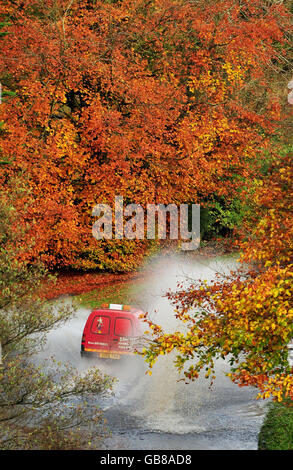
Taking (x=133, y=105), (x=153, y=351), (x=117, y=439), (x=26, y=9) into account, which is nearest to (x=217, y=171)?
(x=133, y=105)

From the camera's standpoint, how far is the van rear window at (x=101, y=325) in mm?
19519

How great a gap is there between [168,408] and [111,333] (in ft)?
9.96

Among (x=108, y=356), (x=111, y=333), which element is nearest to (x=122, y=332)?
(x=111, y=333)

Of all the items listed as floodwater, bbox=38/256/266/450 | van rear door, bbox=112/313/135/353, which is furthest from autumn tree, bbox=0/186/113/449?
van rear door, bbox=112/313/135/353

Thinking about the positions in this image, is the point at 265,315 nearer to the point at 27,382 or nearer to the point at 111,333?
the point at 27,382

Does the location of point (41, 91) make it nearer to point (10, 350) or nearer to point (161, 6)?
point (161, 6)

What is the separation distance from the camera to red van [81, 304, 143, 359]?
1931 centimetres

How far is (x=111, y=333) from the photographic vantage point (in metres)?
19.5

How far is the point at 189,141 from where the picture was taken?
95.6ft

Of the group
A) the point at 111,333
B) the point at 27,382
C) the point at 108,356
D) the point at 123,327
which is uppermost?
the point at 123,327

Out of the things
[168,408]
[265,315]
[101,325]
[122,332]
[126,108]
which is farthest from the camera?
[126,108]

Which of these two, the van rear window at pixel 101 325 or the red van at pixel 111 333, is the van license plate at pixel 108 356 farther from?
the van rear window at pixel 101 325

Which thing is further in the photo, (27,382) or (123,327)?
(123,327)

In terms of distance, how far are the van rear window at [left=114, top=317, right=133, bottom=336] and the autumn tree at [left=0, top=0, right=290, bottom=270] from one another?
5906 mm
